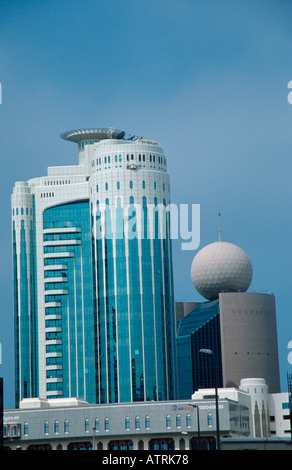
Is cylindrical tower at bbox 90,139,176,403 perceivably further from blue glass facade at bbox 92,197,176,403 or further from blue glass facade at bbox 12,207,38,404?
blue glass facade at bbox 12,207,38,404

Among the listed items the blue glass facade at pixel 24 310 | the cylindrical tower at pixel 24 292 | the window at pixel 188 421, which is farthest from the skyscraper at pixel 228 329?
the cylindrical tower at pixel 24 292

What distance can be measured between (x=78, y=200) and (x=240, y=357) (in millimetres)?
33404

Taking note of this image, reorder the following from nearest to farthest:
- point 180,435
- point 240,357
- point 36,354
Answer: point 180,435 → point 240,357 → point 36,354

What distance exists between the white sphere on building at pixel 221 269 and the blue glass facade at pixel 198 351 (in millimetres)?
3099

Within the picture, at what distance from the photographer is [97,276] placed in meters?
134

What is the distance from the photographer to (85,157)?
143 meters

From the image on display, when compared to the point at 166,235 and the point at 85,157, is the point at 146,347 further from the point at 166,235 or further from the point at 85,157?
the point at 85,157

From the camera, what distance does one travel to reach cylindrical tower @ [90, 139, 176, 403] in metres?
130

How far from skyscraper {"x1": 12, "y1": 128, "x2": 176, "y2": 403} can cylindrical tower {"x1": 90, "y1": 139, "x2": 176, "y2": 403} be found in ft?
0.46

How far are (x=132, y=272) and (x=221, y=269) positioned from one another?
12.3 m

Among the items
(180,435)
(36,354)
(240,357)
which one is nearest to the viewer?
(180,435)

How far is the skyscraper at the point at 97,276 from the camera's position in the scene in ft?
429

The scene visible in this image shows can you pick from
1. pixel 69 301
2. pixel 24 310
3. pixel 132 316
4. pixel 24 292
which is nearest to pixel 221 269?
pixel 132 316

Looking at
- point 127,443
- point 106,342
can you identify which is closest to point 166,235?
point 106,342
